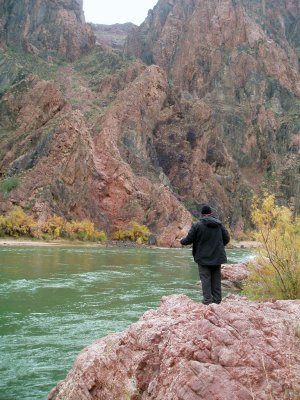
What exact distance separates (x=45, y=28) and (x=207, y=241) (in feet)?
624

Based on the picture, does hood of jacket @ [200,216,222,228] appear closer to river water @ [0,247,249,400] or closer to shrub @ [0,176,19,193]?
river water @ [0,247,249,400]

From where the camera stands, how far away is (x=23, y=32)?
174125mm

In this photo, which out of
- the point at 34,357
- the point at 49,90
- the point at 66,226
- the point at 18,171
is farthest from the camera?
the point at 49,90

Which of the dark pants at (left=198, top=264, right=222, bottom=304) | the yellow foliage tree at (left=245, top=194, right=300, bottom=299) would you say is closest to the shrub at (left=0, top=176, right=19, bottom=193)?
the yellow foliage tree at (left=245, top=194, right=300, bottom=299)

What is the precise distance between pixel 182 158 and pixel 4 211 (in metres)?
66.8

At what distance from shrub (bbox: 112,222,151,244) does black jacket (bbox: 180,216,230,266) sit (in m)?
85.2

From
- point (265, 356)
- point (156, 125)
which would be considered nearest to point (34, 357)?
point (265, 356)

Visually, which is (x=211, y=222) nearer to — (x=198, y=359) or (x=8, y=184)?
(x=198, y=359)

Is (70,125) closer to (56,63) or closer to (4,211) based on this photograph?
(4,211)

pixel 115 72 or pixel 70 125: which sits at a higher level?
pixel 115 72

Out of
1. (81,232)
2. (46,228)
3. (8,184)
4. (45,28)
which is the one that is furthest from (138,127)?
(45,28)

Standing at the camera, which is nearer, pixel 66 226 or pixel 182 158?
pixel 66 226

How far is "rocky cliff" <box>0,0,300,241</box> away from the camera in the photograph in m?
96.4

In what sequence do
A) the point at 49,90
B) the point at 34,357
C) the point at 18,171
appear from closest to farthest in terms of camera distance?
1. the point at 34,357
2. the point at 18,171
3. the point at 49,90
